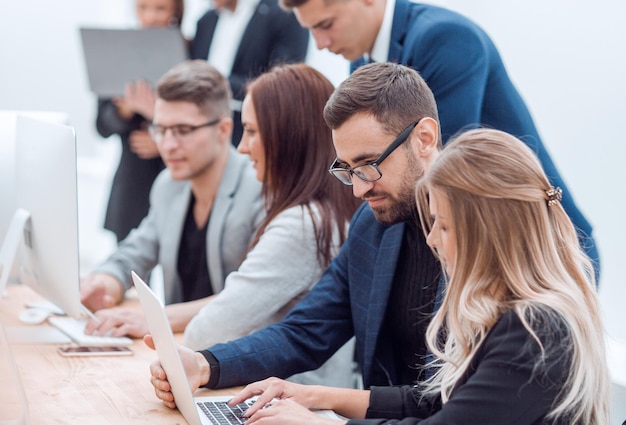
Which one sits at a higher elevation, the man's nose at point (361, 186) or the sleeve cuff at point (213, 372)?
the man's nose at point (361, 186)

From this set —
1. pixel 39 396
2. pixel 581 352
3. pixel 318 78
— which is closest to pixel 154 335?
pixel 39 396

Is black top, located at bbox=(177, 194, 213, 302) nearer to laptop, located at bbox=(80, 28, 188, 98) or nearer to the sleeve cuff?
the sleeve cuff

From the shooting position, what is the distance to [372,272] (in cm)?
182

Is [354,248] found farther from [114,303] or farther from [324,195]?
[114,303]

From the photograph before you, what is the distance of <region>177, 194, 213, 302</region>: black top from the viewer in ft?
8.30

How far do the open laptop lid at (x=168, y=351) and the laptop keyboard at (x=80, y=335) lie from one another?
0.49m

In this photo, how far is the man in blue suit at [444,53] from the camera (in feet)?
6.61

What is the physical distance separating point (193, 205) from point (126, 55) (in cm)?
102

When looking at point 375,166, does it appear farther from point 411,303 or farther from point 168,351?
point 168,351

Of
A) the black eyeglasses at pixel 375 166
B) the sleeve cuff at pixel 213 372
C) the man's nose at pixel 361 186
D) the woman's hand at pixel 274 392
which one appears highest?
the black eyeglasses at pixel 375 166

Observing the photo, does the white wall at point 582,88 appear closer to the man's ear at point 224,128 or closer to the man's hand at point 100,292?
the man's ear at point 224,128

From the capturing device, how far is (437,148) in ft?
5.62

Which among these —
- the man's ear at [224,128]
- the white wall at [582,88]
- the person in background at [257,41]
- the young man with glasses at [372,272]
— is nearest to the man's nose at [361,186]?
the young man with glasses at [372,272]

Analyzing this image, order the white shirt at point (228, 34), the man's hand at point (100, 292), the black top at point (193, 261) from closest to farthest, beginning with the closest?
the man's hand at point (100, 292) < the black top at point (193, 261) < the white shirt at point (228, 34)
